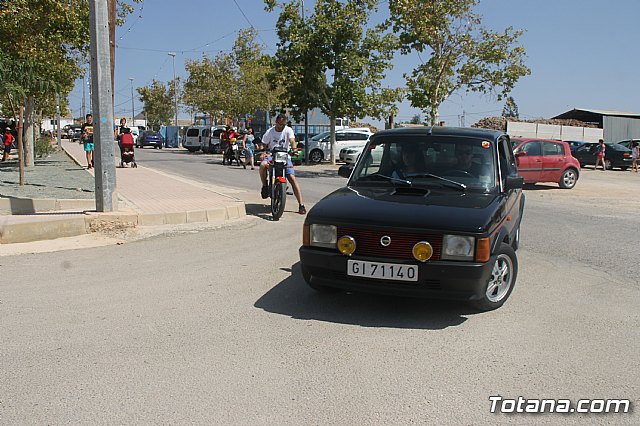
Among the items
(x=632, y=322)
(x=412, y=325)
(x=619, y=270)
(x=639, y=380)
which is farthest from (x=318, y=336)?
(x=619, y=270)

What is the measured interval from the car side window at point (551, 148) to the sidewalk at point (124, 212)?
34.4ft

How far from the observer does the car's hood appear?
15.9 ft

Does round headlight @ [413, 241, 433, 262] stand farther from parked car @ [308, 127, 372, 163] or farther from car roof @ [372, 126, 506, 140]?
parked car @ [308, 127, 372, 163]

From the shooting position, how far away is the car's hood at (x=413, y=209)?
483cm

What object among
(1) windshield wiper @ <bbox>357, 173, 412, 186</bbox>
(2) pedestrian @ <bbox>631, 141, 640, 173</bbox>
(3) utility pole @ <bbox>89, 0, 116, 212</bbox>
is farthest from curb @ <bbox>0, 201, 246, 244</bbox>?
(2) pedestrian @ <bbox>631, 141, 640, 173</bbox>

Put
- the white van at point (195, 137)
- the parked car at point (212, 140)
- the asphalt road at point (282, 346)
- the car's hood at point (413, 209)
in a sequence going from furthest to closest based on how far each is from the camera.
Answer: the white van at point (195, 137) → the parked car at point (212, 140) → the car's hood at point (413, 209) → the asphalt road at point (282, 346)

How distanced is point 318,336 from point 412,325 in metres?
0.81

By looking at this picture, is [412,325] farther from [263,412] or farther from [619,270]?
[619,270]

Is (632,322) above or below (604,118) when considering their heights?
below

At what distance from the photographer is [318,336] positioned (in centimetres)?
465

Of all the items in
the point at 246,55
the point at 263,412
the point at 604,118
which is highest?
the point at 246,55

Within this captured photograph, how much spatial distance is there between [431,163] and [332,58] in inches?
865

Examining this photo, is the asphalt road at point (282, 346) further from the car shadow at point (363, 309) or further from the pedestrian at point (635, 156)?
the pedestrian at point (635, 156)

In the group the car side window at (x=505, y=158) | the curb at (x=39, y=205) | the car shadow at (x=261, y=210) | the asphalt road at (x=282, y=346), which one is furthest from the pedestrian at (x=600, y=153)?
the curb at (x=39, y=205)
